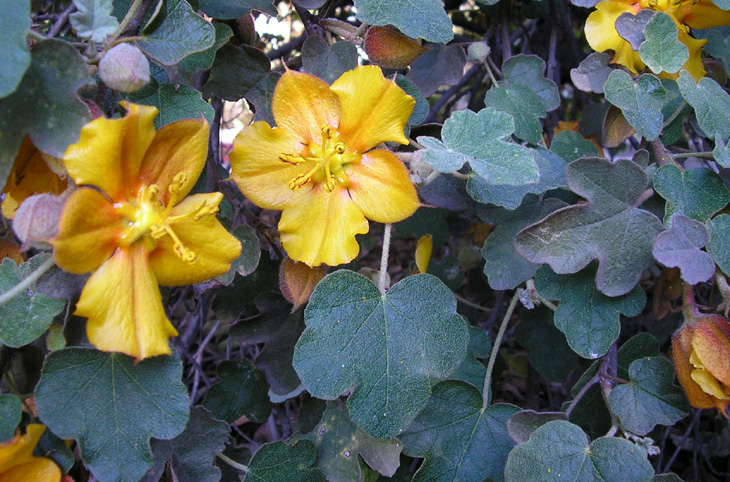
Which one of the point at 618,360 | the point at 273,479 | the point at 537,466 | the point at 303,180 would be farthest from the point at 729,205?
the point at 273,479

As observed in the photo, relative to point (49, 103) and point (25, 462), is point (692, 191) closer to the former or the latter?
point (49, 103)

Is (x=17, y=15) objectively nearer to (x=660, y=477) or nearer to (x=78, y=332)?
(x=78, y=332)

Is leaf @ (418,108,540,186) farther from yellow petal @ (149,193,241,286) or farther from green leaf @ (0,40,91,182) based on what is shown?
green leaf @ (0,40,91,182)

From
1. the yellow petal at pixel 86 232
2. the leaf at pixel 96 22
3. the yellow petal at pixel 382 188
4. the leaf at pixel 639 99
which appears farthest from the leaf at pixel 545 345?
the leaf at pixel 96 22

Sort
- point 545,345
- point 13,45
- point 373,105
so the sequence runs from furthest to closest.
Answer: point 545,345 < point 373,105 < point 13,45

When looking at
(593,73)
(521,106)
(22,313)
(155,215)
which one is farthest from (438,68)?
(22,313)

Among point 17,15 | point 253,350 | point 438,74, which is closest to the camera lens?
point 17,15
